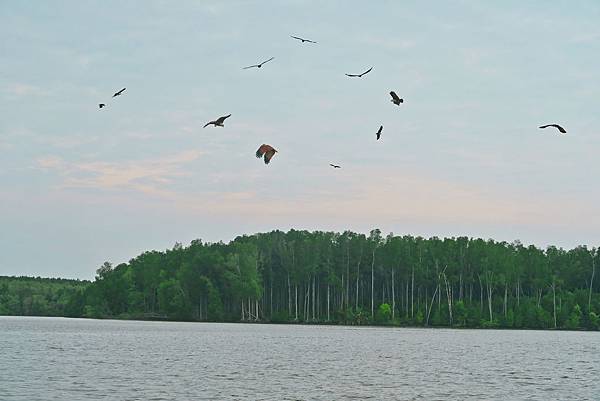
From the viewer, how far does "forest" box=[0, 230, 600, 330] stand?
13700 cm

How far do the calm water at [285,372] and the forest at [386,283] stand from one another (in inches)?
2580

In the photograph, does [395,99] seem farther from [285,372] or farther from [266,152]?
[285,372]

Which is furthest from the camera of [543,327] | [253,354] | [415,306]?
[415,306]

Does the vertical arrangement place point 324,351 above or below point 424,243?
below

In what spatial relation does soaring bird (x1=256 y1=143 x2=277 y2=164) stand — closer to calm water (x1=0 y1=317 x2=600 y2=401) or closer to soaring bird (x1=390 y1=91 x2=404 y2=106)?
soaring bird (x1=390 y1=91 x2=404 y2=106)

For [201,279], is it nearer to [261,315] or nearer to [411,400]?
[261,315]

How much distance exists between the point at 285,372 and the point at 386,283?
345 ft

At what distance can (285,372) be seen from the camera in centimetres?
4641

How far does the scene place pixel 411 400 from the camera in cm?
3541

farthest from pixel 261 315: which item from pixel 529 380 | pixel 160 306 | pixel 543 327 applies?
pixel 529 380

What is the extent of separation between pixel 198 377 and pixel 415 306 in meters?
107

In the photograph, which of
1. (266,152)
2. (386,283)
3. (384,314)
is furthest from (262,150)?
(386,283)

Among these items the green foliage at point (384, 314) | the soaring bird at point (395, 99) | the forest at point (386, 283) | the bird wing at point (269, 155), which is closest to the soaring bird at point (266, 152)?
the bird wing at point (269, 155)

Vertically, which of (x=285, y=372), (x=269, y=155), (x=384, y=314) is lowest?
(x=285, y=372)
